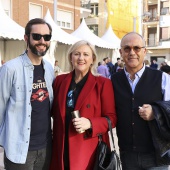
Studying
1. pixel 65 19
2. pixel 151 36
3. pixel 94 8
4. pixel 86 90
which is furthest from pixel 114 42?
pixel 151 36

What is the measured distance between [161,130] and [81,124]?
0.63 m

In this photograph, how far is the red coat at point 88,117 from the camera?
8.16ft

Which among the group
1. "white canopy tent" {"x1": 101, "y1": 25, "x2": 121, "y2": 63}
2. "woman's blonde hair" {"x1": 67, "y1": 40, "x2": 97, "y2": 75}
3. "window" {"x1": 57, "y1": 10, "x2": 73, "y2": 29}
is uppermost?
"window" {"x1": 57, "y1": 10, "x2": 73, "y2": 29}

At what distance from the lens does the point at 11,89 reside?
8.05 feet

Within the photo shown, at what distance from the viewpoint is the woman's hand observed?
2309 millimetres

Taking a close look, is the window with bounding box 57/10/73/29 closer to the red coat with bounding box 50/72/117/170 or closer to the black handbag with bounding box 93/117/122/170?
the red coat with bounding box 50/72/117/170

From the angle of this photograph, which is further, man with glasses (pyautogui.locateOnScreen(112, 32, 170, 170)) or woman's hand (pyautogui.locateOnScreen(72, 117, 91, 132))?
man with glasses (pyautogui.locateOnScreen(112, 32, 170, 170))

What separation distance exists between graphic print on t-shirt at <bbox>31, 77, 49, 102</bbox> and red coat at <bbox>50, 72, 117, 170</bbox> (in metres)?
0.13

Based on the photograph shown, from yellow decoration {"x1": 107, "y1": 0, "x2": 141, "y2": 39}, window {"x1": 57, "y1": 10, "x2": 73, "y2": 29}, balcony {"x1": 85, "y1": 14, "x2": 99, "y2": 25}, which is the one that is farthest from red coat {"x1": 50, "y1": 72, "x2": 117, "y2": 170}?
balcony {"x1": 85, "y1": 14, "x2": 99, "y2": 25}

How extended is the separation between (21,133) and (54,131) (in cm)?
31

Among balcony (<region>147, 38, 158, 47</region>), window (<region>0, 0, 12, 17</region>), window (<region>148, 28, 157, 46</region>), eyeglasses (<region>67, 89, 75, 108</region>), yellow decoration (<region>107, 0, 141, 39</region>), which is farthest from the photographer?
window (<region>148, 28, 157, 46</region>)

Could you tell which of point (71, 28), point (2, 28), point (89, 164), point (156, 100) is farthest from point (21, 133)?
point (71, 28)

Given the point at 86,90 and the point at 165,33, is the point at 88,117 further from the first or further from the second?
the point at 165,33

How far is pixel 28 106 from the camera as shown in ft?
7.98
